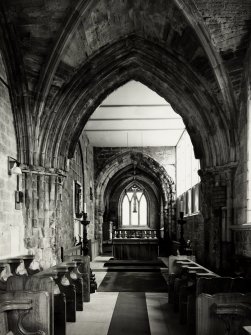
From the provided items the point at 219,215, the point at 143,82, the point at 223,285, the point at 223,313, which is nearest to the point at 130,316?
the point at 223,285

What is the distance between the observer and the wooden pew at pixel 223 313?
3334 mm

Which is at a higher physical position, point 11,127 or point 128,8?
point 128,8

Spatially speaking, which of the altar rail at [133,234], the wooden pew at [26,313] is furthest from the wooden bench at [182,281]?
the altar rail at [133,234]

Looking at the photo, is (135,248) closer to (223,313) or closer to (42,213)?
(42,213)

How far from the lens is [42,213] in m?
7.78

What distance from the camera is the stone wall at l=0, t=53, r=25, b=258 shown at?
21.4 ft

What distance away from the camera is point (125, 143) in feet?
52.6

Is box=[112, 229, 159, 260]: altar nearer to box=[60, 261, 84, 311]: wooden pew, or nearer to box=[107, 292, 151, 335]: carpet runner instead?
box=[107, 292, 151, 335]: carpet runner

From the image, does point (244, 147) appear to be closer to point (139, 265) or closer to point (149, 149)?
point (139, 265)

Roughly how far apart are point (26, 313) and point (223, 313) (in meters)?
1.71

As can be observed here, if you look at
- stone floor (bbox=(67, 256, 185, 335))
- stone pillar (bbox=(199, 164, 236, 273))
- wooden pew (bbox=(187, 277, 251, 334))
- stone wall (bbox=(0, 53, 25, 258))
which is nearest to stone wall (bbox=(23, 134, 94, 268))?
stone wall (bbox=(0, 53, 25, 258))

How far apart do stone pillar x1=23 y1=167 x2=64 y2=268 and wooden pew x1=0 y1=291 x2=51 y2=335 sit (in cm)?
368

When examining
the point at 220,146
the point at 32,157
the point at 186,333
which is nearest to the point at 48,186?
the point at 32,157

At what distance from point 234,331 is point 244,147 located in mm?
4238
